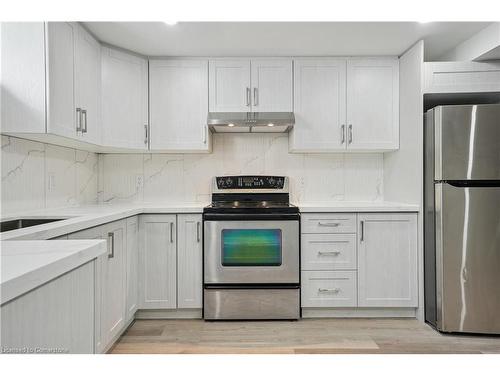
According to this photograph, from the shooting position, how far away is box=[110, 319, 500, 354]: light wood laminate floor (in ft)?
7.12

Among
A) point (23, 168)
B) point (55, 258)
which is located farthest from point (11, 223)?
point (55, 258)

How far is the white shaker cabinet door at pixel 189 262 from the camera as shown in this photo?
104 inches

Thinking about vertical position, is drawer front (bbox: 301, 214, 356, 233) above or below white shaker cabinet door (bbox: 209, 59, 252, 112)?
below

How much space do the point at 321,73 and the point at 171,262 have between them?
6.74 feet

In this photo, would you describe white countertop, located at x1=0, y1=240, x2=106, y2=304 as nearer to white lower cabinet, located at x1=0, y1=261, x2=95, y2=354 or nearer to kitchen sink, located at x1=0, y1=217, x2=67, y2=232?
white lower cabinet, located at x1=0, y1=261, x2=95, y2=354

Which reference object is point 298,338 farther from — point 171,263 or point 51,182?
point 51,182

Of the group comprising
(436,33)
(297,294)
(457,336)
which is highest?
(436,33)

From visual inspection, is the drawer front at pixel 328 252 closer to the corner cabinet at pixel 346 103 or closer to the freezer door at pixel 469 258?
the freezer door at pixel 469 258

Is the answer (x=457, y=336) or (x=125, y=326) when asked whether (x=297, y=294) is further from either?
(x=125, y=326)

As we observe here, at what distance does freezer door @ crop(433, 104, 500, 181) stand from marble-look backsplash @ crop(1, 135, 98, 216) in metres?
2.79

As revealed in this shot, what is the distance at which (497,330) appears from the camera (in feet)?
7.54

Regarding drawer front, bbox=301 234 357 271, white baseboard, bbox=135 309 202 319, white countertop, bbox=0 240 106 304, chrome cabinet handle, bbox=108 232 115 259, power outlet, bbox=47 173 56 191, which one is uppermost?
power outlet, bbox=47 173 56 191

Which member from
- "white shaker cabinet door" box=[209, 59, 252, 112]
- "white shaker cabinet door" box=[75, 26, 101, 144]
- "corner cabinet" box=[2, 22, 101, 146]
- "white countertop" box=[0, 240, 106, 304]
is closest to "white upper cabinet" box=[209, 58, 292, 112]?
"white shaker cabinet door" box=[209, 59, 252, 112]

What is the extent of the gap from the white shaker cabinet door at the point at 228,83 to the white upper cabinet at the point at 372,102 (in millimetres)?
917
